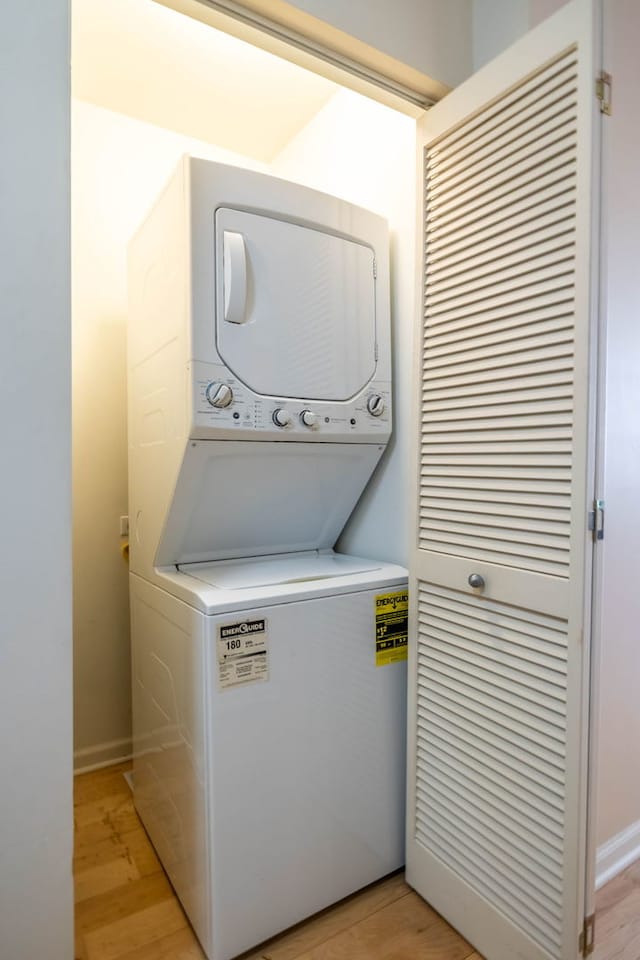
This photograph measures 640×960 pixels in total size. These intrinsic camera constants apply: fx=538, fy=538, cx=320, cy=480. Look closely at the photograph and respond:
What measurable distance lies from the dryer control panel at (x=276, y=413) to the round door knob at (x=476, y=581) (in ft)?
1.99

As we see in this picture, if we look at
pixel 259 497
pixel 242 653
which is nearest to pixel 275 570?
pixel 259 497

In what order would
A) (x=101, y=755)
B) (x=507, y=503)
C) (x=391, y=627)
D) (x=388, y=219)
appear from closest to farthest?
(x=507, y=503) → (x=391, y=627) → (x=388, y=219) → (x=101, y=755)

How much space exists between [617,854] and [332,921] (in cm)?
97

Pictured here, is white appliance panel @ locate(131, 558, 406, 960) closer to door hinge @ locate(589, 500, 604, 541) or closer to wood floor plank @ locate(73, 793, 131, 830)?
wood floor plank @ locate(73, 793, 131, 830)

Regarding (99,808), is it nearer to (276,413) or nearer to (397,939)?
(397,939)

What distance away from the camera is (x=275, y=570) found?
1754 mm

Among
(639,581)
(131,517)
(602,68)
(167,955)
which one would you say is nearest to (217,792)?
(167,955)

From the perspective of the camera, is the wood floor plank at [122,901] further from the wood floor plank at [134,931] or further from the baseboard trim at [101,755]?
the baseboard trim at [101,755]

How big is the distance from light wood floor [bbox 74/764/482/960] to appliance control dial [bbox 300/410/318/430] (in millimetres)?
1452

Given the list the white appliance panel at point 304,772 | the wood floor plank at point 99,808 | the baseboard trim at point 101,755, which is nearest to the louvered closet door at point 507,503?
the white appliance panel at point 304,772

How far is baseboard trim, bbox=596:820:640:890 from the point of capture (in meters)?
1.72

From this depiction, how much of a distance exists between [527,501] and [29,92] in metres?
1.39

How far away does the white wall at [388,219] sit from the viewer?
1.86 metres

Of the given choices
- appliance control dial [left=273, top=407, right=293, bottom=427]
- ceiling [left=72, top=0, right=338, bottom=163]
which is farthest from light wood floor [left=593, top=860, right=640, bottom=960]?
ceiling [left=72, top=0, right=338, bottom=163]
